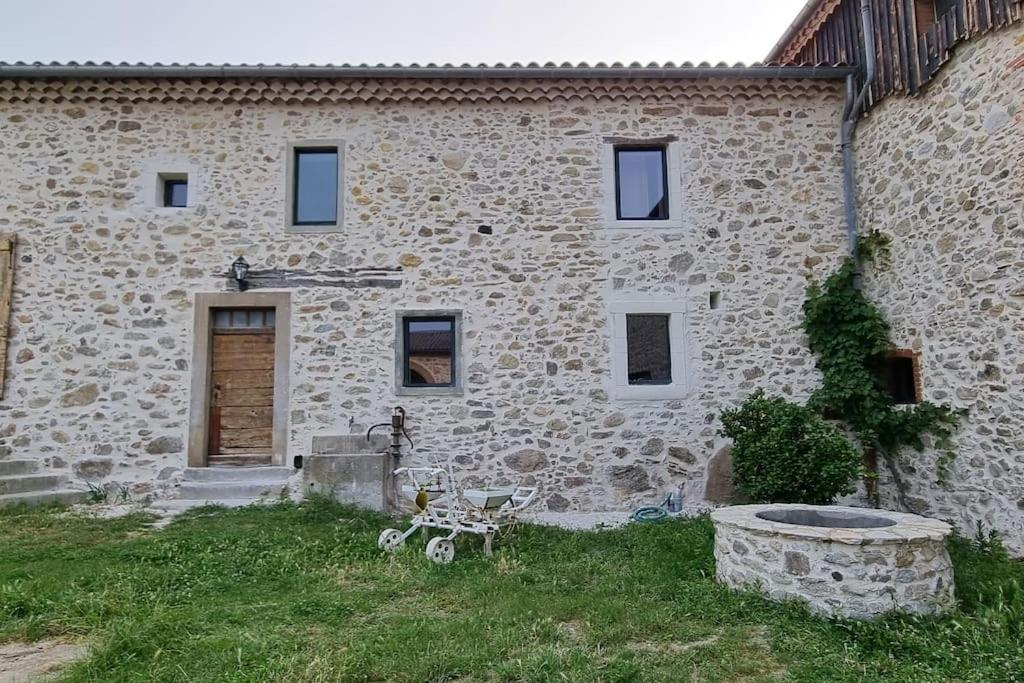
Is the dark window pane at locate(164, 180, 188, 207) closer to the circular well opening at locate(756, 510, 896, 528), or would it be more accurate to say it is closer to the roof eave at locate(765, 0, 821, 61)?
the circular well opening at locate(756, 510, 896, 528)

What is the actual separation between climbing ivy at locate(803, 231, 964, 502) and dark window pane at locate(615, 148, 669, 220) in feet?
6.92

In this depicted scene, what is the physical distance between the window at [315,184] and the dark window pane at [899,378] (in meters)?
6.62

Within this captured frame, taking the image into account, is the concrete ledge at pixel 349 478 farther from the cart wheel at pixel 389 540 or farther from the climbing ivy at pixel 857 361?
the climbing ivy at pixel 857 361

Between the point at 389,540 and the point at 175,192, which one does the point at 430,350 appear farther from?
the point at 175,192

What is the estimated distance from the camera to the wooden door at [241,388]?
7625 millimetres

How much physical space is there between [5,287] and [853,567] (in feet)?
29.4

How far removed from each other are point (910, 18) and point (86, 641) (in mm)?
8700

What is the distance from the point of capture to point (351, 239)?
25.1 feet

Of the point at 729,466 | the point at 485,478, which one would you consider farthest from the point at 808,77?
the point at 485,478

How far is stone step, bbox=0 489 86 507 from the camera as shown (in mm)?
6756

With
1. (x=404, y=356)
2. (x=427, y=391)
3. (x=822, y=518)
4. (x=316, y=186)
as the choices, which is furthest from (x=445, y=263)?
(x=822, y=518)

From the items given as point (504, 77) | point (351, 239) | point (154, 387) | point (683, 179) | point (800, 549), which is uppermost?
point (504, 77)

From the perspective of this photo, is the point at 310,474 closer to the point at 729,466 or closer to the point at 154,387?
the point at 154,387

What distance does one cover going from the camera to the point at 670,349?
7613mm
